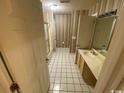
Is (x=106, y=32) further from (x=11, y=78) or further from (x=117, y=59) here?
(x=11, y=78)

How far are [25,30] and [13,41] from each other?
0.24 m

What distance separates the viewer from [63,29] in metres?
4.93

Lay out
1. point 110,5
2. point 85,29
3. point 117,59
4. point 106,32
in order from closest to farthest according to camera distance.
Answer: point 117,59 → point 110,5 → point 106,32 → point 85,29

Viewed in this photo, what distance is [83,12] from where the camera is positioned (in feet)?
8.66

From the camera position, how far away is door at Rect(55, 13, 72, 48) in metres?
4.66

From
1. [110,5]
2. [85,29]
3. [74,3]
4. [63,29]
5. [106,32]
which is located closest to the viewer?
[110,5]

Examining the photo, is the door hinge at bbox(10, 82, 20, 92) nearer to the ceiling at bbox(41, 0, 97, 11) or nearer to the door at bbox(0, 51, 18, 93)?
the door at bbox(0, 51, 18, 93)

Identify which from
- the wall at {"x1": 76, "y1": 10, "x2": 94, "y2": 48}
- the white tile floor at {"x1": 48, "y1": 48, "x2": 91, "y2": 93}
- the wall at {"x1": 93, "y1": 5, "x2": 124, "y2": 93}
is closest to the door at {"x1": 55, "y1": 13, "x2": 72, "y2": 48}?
the wall at {"x1": 76, "y1": 10, "x2": 94, "y2": 48}

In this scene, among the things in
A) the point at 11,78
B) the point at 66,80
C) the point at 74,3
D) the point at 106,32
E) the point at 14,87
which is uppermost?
the point at 74,3

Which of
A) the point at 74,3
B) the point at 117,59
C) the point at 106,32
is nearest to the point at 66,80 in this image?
the point at 106,32

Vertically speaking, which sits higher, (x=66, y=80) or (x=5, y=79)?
(x=5, y=79)

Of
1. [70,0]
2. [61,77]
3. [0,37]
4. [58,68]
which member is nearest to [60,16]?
[70,0]

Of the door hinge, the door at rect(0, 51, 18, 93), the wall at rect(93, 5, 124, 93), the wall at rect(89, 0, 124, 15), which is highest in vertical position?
the wall at rect(89, 0, 124, 15)

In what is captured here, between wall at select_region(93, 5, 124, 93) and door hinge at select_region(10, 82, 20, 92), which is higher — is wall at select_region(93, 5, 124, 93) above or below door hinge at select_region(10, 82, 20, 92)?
above
